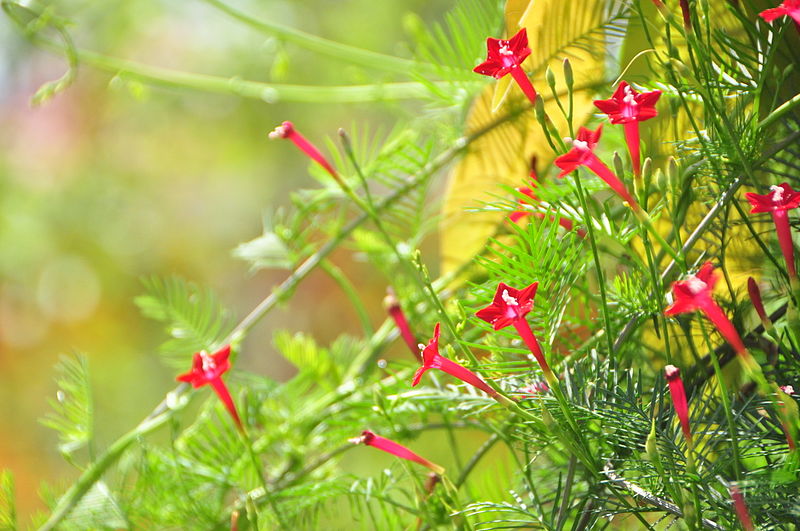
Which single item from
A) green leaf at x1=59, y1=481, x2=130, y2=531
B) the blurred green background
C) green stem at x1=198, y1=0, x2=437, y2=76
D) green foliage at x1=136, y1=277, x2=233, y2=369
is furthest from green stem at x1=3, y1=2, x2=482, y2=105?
the blurred green background

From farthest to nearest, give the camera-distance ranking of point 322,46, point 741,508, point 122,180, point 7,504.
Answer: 1. point 122,180
2. point 322,46
3. point 7,504
4. point 741,508

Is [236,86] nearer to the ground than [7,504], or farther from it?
farther from it

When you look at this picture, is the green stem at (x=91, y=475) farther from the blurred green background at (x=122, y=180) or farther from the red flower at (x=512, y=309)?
the blurred green background at (x=122, y=180)

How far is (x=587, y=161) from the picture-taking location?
190mm

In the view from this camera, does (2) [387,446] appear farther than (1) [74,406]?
No

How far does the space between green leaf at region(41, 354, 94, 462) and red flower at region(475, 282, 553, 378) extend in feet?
0.74

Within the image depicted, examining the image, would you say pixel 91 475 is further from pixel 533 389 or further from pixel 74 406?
pixel 533 389

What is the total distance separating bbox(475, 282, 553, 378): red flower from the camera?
188 millimetres

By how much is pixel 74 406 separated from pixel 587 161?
280 mm

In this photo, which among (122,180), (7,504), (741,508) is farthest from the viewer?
(122,180)

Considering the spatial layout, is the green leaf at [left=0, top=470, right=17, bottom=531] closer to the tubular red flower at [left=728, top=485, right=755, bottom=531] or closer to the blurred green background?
the tubular red flower at [left=728, top=485, right=755, bottom=531]

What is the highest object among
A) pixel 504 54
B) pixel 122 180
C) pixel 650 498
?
pixel 122 180

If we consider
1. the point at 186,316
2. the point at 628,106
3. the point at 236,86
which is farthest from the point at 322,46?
the point at 628,106

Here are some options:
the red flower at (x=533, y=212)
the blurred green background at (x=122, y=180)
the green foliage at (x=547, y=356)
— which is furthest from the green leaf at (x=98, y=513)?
the blurred green background at (x=122, y=180)
